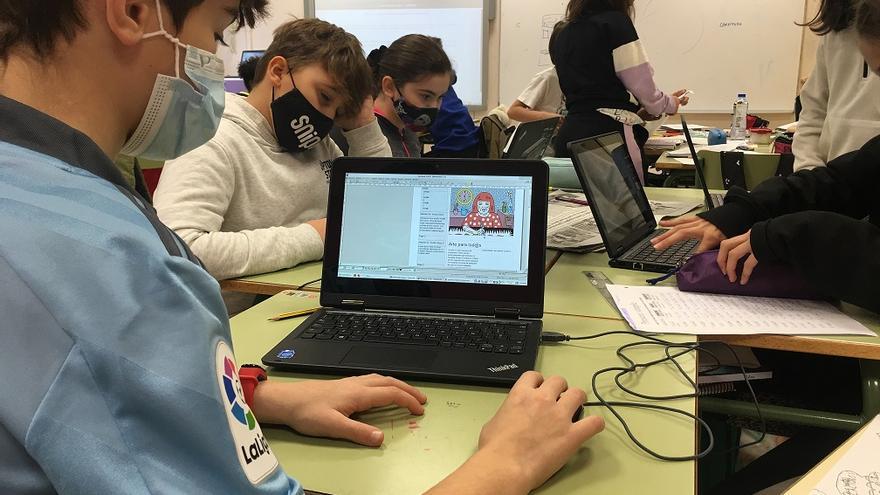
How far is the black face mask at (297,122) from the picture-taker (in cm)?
156

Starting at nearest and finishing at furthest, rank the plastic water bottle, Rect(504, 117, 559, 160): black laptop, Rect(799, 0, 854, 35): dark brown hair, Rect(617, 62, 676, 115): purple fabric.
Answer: Rect(799, 0, 854, 35): dark brown hair < Rect(504, 117, 559, 160): black laptop < Rect(617, 62, 676, 115): purple fabric < the plastic water bottle

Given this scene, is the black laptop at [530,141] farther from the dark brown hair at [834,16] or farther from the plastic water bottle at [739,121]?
the plastic water bottle at [739,121]

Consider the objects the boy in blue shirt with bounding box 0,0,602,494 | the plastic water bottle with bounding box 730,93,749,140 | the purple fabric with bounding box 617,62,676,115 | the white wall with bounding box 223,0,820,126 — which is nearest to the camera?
the boy in blue shirt with bounding box 0,0,602,494

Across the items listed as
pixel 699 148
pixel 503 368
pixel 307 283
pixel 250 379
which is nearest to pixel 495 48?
pixel 699 148

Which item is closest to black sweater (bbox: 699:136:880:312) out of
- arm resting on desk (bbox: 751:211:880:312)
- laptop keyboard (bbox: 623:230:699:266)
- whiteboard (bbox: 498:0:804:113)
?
arm resting on desk (bbox: 751:211:880:312)

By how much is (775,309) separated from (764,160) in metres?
1.58

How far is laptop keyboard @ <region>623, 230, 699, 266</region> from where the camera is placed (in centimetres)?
137

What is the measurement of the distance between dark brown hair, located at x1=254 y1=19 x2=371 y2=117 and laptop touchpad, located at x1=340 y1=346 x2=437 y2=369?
0.86 metres

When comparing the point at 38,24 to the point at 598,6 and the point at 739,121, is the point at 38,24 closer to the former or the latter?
the point at 598,6

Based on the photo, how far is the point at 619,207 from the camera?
4.95ft

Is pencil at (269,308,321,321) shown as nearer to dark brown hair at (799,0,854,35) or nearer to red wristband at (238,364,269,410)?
red wristband at (238,364,269,410)

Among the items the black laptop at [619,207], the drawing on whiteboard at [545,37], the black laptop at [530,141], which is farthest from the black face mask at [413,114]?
the drawing on whiteboard at [545,37]

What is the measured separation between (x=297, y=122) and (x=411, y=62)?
792mm

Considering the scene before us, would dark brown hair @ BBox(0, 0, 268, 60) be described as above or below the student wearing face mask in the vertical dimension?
above
